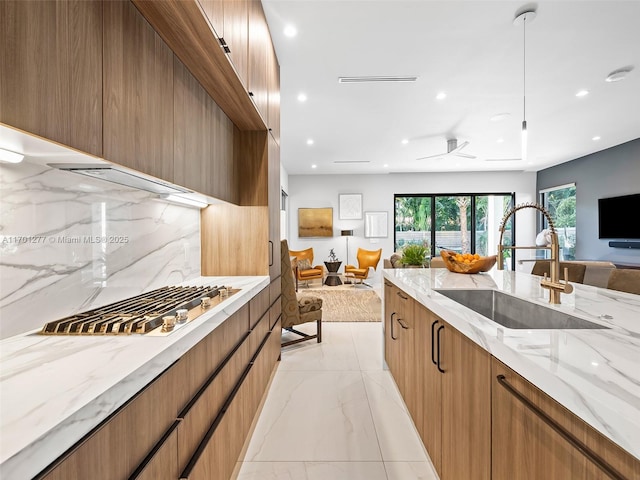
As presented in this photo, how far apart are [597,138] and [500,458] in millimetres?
6372

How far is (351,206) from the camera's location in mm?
8078

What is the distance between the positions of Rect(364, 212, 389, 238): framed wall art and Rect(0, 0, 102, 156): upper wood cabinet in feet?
24.0

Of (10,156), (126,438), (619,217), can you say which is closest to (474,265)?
(126,438)

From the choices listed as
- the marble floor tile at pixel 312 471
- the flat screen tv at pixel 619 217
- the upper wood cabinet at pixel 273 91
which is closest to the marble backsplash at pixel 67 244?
the marble floor tile at pixel 312 471

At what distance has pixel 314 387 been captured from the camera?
2430mm

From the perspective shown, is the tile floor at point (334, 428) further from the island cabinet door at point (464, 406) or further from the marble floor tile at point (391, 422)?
the island cabinet door at point (464, 406)

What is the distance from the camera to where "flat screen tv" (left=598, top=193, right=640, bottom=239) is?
5191 millimetres

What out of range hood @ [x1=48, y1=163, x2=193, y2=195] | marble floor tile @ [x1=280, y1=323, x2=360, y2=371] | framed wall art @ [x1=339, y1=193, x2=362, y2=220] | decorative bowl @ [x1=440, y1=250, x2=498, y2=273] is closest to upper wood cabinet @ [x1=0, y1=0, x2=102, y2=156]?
range hood @ [x1=48, y1=163, x2=193, y2=195]

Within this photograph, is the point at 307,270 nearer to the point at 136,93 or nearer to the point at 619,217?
the point at 619,217

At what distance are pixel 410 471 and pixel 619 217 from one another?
6.33 meters

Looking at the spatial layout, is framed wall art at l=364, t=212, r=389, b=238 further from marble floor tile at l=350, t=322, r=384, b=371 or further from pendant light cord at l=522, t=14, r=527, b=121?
pendant light cord at l=522, t=14, r=527, b=121

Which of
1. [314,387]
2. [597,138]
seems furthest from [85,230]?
[597,138]

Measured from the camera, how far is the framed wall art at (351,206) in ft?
26.5

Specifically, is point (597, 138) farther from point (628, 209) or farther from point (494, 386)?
point (494, 386)
